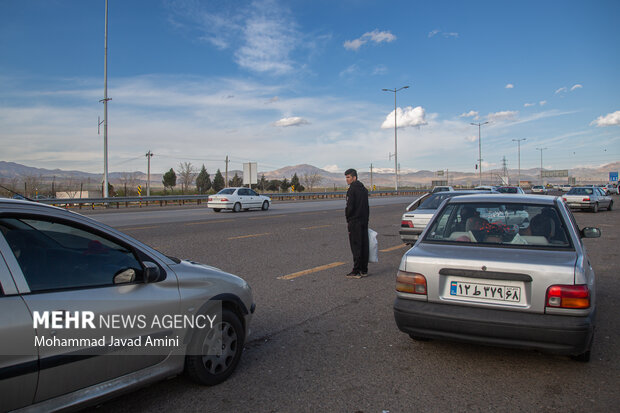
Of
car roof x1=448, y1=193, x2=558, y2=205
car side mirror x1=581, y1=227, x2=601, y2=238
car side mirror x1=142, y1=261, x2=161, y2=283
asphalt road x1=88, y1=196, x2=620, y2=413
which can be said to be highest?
car roof x1=448, y1=193, x2=558, y2=205

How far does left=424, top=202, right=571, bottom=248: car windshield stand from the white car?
22.2 meters

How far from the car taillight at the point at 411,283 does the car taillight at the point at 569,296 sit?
3.22ft

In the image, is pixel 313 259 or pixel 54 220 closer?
pixel 54 220

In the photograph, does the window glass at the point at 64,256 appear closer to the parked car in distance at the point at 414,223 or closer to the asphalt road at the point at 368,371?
the asphalt road at the point at 368,371

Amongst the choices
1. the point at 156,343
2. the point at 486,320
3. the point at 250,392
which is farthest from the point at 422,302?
the point at 156,343

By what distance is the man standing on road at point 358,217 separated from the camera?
7.37 metres

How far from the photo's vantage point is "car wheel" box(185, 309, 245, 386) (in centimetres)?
332

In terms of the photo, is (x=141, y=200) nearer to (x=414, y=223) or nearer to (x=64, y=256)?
(x=414, y=223)

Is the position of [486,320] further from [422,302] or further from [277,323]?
[277,323]

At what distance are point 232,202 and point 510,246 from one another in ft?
75.9

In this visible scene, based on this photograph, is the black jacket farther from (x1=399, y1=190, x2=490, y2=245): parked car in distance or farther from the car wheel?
the car wheel

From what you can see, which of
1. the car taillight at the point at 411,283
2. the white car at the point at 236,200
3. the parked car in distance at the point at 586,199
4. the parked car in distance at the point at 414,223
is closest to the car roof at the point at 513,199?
the car taillight at the point at 411,283

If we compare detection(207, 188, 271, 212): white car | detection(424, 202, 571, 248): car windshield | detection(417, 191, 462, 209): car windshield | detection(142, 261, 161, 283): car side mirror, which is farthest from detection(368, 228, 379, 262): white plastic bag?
detection(207, 188, 271, 212): white car

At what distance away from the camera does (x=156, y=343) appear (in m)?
3.05
